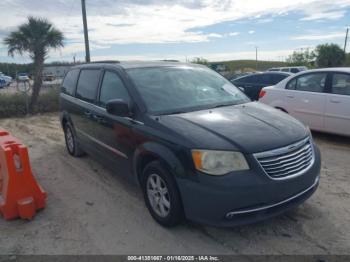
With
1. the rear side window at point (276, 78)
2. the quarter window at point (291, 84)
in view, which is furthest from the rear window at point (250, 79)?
the quarter window at point (291, 84)

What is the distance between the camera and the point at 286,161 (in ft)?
10.2

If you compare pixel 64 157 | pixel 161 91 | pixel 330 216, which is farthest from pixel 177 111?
pixel 64 157

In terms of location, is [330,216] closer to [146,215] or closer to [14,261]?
[146,215]

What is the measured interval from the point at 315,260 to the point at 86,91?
3923 mm

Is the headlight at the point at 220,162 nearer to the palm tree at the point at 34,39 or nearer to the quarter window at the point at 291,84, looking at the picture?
the quarter window at the point at 291,84

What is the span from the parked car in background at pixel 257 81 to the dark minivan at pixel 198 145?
6.80 meters

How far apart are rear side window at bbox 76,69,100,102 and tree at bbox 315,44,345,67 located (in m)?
52.2

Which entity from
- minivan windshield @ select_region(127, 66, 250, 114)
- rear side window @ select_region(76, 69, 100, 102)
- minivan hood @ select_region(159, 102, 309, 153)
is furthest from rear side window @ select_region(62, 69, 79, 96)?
minivan hood @ select_region(159, 102, 309, 153)

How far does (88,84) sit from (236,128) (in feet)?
9.34

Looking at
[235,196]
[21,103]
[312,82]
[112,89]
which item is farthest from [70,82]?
[21,103]

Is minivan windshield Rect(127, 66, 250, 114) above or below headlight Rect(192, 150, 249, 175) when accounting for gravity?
above

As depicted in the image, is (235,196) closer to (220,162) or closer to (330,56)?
(220,162)

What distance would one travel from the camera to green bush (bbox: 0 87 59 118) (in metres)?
12.3

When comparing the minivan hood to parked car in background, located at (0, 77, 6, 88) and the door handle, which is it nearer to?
the door handle
